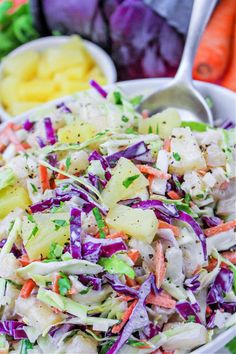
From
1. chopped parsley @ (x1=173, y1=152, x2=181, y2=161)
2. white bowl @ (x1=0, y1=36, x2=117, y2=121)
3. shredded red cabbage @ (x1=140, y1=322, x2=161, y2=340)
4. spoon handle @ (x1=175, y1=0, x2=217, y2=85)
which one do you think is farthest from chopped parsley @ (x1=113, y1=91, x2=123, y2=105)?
shredded red cabbage @ (x1=140, y1=322, x2=161, y2=340)

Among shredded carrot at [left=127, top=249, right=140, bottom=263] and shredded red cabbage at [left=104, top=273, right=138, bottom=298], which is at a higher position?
shredded carrot at [left=127, top=249, right=140, bottom=263]

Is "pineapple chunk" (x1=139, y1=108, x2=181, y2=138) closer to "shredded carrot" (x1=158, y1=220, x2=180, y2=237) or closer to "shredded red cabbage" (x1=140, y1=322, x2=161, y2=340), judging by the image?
"shredded carrot" (x1=158, y1=220, x2=180, y2=237)

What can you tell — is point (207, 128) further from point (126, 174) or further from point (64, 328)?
point (64, 328)

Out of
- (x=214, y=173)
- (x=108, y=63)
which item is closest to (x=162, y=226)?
(x=214, y=173)

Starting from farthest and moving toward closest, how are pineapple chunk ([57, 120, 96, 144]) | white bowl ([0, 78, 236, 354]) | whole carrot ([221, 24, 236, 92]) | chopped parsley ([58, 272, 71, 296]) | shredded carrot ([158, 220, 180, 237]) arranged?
whole carrot ([221, 24, 236, 92])
white bowl ([0, 78, 236, 354])
pineapple chunk ([57, 120, 96, 144])
shredded carrot ([158, 220, 180, 237])
chopped parsley ([58, 272, 71, 296])

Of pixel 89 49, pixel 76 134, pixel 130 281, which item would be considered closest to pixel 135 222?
pixel 130 281

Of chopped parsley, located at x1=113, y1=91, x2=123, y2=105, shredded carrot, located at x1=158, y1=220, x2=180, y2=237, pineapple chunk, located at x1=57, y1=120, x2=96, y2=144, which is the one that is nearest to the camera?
shredded carrot, located at x1=158, y1=220, x2=180, y2=237
